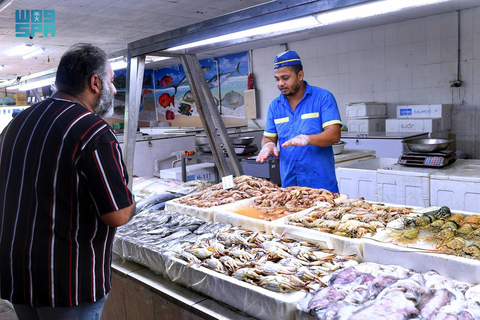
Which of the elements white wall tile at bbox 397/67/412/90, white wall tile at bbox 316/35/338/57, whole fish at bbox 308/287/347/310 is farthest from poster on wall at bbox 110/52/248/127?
whole fish at bbox 308/287/347/310

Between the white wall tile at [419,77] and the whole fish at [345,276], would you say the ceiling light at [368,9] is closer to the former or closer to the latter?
the whole fish at [345,276]

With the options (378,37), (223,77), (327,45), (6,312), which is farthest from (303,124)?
(223,77)

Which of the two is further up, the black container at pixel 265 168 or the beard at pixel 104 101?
the beard at pixel 104 101

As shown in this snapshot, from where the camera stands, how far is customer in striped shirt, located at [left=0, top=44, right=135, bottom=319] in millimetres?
1610

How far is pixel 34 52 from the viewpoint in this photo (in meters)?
11.4

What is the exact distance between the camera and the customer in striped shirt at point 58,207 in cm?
161

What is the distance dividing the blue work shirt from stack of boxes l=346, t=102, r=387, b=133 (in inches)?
200

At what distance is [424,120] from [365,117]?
1.25 m

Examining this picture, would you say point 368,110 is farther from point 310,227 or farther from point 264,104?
point 310,227

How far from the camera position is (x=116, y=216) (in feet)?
5.42

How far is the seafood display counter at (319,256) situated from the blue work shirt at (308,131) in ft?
2.25

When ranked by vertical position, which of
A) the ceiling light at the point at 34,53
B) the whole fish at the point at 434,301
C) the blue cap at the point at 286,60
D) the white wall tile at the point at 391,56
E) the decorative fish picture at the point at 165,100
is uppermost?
the ceiling light at the point at 34,53

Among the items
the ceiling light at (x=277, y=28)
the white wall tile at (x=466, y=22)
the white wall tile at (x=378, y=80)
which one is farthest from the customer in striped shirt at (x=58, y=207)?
the white wall tile at (x=378, y=80)

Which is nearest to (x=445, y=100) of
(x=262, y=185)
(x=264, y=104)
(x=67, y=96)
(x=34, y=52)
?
(x=264, y=104)
